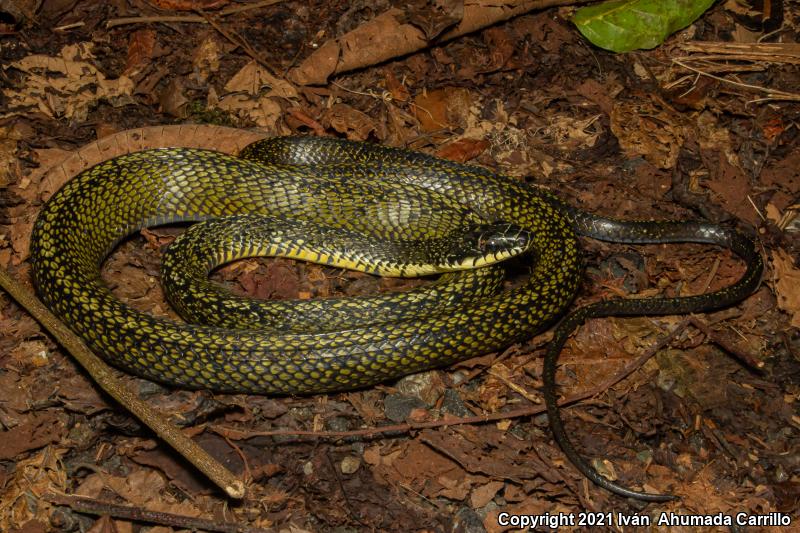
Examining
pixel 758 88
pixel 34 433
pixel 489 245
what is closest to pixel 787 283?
pixel 758 88

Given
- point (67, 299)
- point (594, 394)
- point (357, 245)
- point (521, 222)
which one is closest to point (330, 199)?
point (357, 245)

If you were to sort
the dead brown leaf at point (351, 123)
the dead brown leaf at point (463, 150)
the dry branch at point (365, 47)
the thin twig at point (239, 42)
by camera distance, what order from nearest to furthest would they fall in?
1. the dead brown leaf at point (463, 150)
2. the dead brown leaf at point (351, 123)
3. the dry branch at point (365, 47)
4. the thin twig at point (239, 42)

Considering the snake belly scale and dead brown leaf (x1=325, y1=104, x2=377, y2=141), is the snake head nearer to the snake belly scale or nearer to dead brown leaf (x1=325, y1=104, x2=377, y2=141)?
the snake belly scale

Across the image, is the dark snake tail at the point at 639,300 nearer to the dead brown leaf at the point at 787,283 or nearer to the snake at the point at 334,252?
the snake at the point at 334,252

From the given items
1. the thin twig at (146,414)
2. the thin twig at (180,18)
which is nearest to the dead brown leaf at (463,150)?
the thin twig at (180,18)

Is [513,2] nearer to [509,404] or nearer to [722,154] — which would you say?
[722,154]

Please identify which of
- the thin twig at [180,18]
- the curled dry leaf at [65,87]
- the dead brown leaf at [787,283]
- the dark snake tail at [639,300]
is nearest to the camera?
the dark snake tail at [639,300]
